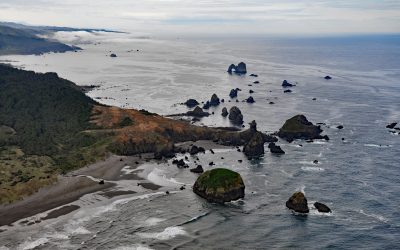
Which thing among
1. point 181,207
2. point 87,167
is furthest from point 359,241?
point 87,167

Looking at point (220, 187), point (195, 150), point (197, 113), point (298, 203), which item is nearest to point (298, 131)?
point (195, 150)

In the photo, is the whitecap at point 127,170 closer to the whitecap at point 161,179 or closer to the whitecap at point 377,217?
the whitecap at point 161,179

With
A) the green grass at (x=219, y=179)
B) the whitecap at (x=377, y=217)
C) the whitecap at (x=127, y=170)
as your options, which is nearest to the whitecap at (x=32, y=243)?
the green grass at (x=219, y=179)

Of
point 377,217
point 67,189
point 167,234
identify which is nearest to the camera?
point 167,234

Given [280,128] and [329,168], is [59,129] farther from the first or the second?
[329,168]

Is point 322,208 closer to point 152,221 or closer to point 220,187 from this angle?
point 220,187

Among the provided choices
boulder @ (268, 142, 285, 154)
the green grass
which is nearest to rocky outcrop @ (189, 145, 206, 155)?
boulder @ (268, 142, 285, 154)
